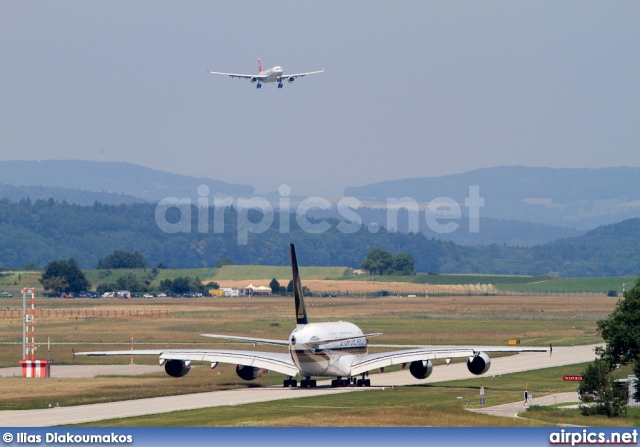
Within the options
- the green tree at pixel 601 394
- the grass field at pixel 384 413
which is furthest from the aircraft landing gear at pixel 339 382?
the green tree at pixel 601 394

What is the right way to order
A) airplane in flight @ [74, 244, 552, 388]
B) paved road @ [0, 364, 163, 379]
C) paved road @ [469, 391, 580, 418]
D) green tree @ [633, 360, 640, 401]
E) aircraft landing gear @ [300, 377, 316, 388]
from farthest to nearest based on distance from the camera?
paved road @ [0, 364, 163, 379]
aircraft landing gear @ [300, 377, 316, 388]
airplane in flight @ [74, 244, 552, 388]
green tree @ [633, 360, 640, 401]
paved road @ [469, 391, 580, 418]

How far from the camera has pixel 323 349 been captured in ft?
210

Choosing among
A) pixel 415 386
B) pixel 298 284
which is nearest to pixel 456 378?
pixel 415 386

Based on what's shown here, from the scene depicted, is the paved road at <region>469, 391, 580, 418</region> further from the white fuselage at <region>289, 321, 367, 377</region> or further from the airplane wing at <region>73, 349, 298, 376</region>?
the airplane wing at <region>73, 349, 298, 376</region>

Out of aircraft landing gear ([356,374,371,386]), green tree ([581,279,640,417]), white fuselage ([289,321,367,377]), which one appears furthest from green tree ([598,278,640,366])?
white fuselage ([289,321,367,377])

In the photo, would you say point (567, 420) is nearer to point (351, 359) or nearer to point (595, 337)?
point (351, 359)

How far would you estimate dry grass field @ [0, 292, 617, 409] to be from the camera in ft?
214

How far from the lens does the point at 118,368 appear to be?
258 feet

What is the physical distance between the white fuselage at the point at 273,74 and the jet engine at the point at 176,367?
8223 cm

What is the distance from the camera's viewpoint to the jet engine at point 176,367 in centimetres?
6756

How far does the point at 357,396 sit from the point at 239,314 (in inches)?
3611

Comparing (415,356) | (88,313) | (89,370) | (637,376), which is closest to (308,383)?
(415,356)

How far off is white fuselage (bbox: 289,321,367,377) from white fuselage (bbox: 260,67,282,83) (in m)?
82.1

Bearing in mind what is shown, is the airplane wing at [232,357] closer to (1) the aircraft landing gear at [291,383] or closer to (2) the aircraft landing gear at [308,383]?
(1) the aircraft landing gear at [291,383]
